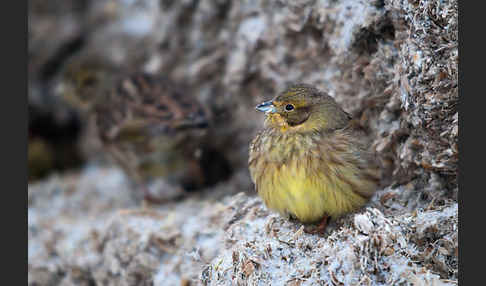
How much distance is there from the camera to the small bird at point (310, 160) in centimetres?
340

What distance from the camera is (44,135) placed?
A: 657 cm

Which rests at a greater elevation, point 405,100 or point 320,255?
point 405,100

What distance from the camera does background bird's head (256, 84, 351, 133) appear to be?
3.59 m

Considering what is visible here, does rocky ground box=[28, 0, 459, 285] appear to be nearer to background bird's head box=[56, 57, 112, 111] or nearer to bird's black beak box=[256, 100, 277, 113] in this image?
background bird's head box=[56, 57, 112, 111]

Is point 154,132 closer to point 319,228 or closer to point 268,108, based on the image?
point 268,108

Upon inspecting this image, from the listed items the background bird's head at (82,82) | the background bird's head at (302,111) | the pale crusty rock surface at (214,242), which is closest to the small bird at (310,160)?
the background bird's head at (302,111)

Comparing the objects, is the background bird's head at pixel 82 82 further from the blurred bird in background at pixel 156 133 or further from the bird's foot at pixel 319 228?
the bird's foot at pixel 319 228

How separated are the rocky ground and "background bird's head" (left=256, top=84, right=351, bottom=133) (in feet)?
1.52

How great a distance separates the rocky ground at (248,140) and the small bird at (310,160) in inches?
7.4

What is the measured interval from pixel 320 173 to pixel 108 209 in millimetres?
2642

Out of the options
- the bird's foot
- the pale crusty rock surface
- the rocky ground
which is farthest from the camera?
the bird's foot

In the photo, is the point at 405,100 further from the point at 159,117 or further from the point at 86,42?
the point at 86,42

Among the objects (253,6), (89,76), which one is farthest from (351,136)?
(89,76)

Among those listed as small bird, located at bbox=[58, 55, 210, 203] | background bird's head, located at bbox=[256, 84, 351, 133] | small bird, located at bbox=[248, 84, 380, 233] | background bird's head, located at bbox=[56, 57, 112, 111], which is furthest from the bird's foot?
background bird's head, located at bbox=[56, 57, 112, 111]
